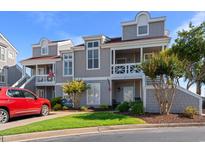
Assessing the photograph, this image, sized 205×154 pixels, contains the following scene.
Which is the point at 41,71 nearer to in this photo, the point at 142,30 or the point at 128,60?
the point at 128,60

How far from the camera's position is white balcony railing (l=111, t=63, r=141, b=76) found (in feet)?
76.7

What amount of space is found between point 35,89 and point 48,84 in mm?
2104

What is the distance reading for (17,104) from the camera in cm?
1473

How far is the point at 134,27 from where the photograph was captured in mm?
26109

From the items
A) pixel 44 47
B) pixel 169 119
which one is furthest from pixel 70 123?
pixel 44 47

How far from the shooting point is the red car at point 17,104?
14.2 meters

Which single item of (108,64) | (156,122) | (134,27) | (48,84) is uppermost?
(134,27)

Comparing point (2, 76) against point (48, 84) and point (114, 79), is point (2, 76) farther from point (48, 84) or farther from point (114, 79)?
point (114, 79)

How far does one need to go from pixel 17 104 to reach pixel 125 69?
11.3 m

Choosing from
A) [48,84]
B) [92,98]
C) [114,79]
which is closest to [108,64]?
[114,79]

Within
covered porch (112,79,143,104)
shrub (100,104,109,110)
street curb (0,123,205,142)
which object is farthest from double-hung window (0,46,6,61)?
street curb (0,123,205,142)

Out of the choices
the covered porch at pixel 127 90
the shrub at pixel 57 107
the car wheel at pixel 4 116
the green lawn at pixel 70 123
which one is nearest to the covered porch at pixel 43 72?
the shrub at pixel 57 107

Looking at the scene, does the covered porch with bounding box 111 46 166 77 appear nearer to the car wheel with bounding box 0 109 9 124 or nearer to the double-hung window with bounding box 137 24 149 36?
the double-hung window with bounding box 137 24 149 36

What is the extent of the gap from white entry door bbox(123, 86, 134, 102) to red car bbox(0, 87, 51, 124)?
33.8 feet
